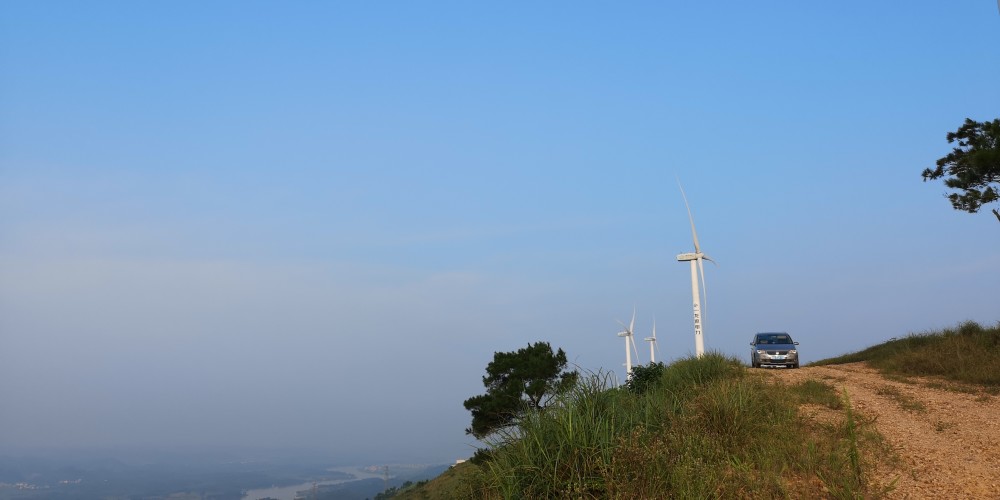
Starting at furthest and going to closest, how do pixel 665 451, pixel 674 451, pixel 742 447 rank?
pixel 742 447 < pixel 674 451 < pixel 665 451

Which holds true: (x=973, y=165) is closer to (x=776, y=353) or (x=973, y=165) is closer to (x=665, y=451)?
(x=776, y=353)

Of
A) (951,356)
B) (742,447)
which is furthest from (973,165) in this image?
(742,447)

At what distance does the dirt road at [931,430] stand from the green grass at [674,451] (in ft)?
2.70

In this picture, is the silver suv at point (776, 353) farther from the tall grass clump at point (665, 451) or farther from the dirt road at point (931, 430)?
the tall grass clump at point (665, 451)

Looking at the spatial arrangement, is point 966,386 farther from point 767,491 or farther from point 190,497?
point 190,497

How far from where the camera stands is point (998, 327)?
32.4 m

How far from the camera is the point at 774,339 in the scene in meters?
37.3

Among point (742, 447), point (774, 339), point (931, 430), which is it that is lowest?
point (931, 430)

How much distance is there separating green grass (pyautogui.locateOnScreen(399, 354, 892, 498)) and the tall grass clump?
21 mm

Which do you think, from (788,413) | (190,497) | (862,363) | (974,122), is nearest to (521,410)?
(788,413)

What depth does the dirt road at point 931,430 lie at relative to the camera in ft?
47.7

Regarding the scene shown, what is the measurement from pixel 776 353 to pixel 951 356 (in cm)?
784

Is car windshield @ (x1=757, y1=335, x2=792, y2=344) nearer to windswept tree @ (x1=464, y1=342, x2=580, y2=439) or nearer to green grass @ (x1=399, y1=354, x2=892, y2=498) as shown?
windswept tree @ (x1=464, y1=342, x2=580, y2=439)

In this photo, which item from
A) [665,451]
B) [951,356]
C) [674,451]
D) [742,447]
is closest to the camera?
[665,451]
